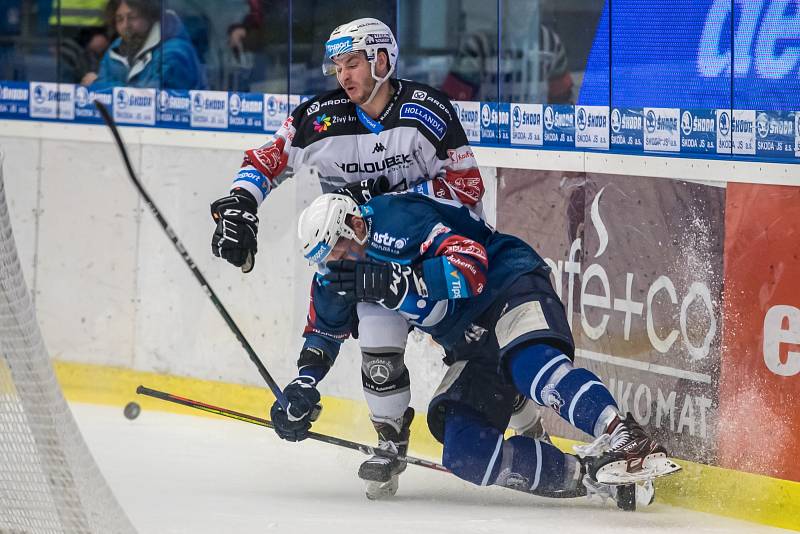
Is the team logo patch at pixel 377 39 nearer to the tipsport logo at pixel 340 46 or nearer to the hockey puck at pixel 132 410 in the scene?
the tipsport logo at pixel 340 46

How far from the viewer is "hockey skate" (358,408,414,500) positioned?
5133 mm

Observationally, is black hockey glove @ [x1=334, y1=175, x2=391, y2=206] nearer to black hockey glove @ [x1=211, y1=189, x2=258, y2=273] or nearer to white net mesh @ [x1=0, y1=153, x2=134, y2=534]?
black hockey glove @ [x1=211, y1=189, x2=258, y2=273]

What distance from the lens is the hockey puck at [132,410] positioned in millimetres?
6449

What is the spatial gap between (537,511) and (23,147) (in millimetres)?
3595

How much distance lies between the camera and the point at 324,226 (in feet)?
15.6

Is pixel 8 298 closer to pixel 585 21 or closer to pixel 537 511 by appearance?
pixel 537 511

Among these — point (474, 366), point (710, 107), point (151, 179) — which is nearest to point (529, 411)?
point (474, 366)

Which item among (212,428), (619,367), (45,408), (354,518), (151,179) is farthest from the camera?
(151,179)

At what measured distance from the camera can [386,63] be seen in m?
5.18

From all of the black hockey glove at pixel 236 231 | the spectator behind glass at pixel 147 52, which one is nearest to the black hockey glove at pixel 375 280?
the black hockey glove at pixel 236 231

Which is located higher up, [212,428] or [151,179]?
[151,179]

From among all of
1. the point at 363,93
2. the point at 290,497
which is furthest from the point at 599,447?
the point at 363,93

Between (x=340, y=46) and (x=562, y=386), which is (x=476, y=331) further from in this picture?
(x=340, y=46)

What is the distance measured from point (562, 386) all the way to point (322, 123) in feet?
4.00
